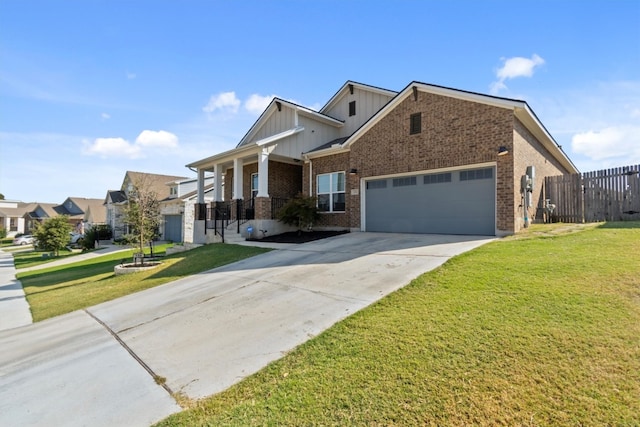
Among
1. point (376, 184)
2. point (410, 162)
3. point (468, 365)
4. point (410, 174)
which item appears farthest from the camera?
point (376, 184)

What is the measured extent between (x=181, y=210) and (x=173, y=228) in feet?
7.99

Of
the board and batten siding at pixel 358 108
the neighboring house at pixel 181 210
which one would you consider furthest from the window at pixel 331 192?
the neighboring house at pixel 181 210

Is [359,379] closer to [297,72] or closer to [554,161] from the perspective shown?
[297,72]

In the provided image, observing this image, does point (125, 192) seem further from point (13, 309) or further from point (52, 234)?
point (13, 309)

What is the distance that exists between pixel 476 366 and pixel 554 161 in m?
16.3

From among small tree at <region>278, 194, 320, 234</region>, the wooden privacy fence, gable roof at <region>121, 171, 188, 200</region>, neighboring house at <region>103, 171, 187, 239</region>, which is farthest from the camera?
neighboring house at <region>103, 171, 187, 239</region>

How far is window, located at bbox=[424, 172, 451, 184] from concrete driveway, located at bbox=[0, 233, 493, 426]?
11.9ft

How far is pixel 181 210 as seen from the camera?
24.8 meters

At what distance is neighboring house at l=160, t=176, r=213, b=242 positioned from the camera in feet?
79.9

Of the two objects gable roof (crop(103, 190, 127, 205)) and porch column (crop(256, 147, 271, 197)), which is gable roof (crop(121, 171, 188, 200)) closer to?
gable roof (crop(103, 190, 127, 205))

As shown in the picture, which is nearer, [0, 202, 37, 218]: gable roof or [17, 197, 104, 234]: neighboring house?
[17, 197, 104, 234]: neighboring house

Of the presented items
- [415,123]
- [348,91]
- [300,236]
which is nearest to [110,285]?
[300,236]

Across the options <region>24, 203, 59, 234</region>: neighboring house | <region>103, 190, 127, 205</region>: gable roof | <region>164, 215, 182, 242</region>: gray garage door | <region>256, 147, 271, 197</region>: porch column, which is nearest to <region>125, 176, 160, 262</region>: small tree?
<region>256, 147, 271, 197</region>: porch column

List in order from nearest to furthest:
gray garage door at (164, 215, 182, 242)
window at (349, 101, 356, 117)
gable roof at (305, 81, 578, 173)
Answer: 1. gable roof at (305, 81, 578, 173)
2. window at (349, 101, 356, 117)
3. gray garage door at (164, 215, 182, 242)
